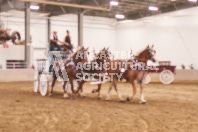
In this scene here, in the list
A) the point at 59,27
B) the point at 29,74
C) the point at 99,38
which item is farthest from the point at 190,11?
the point at 29,74

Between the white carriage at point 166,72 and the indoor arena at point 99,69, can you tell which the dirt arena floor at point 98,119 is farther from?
the white carriage at point 166,72

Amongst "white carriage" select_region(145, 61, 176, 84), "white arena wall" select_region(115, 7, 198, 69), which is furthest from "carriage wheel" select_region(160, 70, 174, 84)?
"white arena wall" select_region(115, 7, 198, 69)

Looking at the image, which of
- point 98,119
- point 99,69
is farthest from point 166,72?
point 98,119

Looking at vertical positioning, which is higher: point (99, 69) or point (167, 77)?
point (99, 69)

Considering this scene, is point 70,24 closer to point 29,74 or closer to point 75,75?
point 29,74

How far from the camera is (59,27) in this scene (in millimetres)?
35938

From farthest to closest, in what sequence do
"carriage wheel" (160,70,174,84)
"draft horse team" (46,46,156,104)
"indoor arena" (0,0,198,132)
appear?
"carriage wheel" (160,70,174,84)
"draft horse team" (46,46,156,104)
"indoor arena" (0,0,198,132)

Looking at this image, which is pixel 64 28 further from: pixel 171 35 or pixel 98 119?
pixel 98 119

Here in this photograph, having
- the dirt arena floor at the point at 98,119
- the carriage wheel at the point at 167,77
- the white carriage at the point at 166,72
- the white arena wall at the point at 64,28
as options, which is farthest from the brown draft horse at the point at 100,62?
the white arena wall at the point at 64,28

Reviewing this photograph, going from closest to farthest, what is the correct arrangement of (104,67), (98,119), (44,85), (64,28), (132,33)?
(98,119) < (104,67) < (44,85) < (64,28) < (132,33)

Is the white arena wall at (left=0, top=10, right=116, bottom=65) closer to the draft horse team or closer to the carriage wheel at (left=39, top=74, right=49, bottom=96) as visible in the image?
the carriage wheel at (left=39, top=74, right=49, bottom=96)

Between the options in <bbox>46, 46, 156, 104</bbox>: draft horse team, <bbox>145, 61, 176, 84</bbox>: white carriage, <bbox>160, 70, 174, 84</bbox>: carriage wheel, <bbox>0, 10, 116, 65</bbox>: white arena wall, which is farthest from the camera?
<bbox>0, 10, 116, 65</bbox>: white arena wall

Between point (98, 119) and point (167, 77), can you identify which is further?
point (167, 77)

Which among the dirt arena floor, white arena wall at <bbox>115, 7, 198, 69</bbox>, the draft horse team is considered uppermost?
white arena wall at <bbox>115, 7, 198, 69</bbox>
